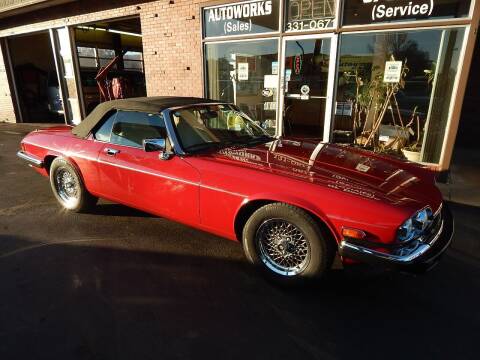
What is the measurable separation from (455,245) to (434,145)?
2737 mm

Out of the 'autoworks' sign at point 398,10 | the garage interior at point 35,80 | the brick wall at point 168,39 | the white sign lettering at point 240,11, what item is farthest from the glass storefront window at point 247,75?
the garage interior at point 35,80

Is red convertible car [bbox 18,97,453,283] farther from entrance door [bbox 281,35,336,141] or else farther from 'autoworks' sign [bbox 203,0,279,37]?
'autoworks' sign [bbox 203,0,279,37]

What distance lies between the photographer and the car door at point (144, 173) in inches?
124

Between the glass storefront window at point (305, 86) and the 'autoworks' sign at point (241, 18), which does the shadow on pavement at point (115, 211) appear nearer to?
the glass storefront window at point (305, 86)

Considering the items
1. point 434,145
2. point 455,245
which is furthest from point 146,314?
point 434,145

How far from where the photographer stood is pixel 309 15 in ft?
20.1

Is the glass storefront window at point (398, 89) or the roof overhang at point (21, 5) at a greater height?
the roof overhang at point (21, 5)

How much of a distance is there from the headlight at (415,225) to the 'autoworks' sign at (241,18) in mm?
5280

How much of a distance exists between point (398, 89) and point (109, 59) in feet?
39.4

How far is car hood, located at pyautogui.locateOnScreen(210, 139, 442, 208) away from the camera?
2543 millimetres

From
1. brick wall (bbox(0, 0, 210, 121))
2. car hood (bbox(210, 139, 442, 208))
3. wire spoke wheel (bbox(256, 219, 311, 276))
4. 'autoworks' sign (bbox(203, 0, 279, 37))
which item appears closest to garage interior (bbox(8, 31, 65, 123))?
brick wall (bbox(0, 0, 210, 121))

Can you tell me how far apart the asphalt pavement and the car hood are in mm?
845

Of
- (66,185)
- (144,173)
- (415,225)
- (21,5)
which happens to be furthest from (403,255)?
(21,5)

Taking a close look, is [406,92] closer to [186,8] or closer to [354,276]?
[354,276]
